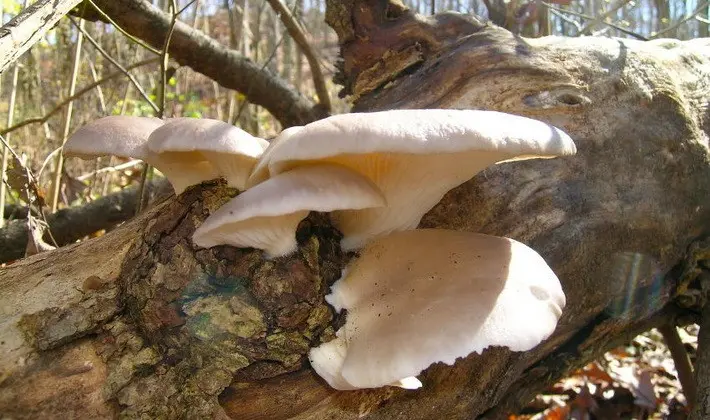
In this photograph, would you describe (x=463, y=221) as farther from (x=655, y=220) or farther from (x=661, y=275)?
(x=661, y=275)

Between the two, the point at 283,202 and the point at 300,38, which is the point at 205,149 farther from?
the point at 300,38

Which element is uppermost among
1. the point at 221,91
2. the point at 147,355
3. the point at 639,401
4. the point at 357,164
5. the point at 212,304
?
the point at 357,164

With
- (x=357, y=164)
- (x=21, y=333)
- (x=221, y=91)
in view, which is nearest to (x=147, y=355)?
(x=21, y=333)

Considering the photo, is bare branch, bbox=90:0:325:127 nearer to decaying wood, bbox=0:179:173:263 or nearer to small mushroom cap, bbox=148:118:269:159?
decaying wood, bbox=0:179:173:263

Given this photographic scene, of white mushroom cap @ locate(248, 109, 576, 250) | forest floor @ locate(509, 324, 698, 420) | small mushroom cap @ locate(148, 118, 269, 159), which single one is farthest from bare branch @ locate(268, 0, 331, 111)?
forest floor @ locate(509, 324, 698, 420)

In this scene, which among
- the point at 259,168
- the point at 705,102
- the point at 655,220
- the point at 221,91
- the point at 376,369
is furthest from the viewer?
the point at 221,91
